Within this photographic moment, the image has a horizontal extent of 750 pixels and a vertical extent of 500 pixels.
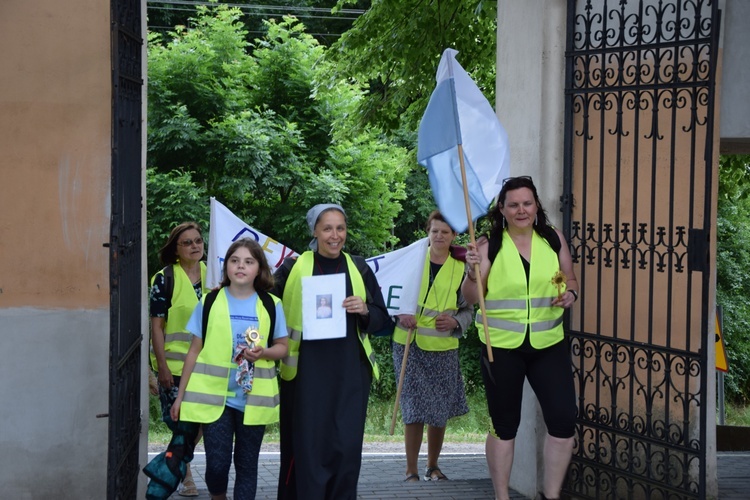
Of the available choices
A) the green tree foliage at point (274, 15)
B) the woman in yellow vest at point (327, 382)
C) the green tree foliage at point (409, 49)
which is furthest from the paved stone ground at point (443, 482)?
the green tree foliage at point (274, 15)

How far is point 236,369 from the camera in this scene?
608 cm

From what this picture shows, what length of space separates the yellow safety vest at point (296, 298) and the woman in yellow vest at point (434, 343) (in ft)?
5.63

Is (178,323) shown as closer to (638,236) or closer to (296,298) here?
(296,298)

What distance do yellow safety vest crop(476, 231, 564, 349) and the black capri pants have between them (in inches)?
3.5

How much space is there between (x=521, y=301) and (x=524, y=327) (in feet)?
0.53

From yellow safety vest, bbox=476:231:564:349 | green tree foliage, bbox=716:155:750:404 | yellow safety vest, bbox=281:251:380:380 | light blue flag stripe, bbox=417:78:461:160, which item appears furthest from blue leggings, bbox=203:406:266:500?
green tree foliage, bbox=716:155:750:404

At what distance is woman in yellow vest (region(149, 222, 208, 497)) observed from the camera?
293 inches

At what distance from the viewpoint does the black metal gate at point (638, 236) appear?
6.80 m

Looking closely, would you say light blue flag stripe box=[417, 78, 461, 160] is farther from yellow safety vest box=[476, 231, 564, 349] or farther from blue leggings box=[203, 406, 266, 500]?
blue leggings box=[203, 406, 266, 500]

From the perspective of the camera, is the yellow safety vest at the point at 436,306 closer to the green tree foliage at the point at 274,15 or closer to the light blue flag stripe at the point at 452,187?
the light blue flag stripe at the point at 452,187

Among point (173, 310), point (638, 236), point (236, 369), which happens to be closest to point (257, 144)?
point (173, 310)

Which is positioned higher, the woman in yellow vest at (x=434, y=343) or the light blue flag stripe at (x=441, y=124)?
the light blue flag stripe at (x=441, y=124)

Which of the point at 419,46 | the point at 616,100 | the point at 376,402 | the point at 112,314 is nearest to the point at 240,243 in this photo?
the point at 112,314

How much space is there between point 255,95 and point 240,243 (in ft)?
53.1
